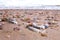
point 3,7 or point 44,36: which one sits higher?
point 3,7

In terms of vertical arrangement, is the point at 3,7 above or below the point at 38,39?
above

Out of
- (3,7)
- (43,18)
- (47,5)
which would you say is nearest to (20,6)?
(3,7)

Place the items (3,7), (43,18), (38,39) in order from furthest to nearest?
1. (3,7)
2. (43,18)
3. (38,39)

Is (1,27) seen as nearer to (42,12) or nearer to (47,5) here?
(42,12)

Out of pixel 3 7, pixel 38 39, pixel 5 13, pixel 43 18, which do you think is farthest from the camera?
pixel 3 7

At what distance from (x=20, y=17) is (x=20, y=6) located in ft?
1.66

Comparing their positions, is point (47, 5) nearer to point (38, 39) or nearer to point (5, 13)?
point (5, 13)

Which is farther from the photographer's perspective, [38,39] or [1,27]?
[1,27]

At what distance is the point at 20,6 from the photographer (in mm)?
2322

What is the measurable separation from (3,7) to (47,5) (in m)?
0.64

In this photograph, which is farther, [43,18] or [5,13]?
[5,13]
